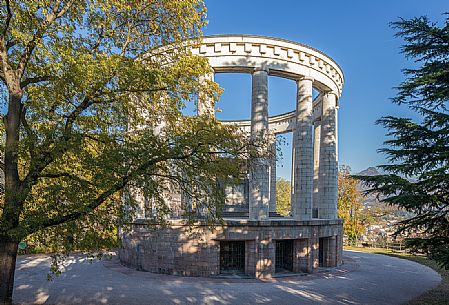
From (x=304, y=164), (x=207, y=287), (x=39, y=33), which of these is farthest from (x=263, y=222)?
(x=39, y=33)

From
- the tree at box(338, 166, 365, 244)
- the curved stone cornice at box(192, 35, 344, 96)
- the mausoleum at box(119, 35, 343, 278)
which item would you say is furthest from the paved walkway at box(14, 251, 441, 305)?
the tree at box(338, 166, 365, 244)

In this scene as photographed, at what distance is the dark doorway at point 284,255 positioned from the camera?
17.1m

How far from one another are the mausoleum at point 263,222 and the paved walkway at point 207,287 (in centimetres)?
98

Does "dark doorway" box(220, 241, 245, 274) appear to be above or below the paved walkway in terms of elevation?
above

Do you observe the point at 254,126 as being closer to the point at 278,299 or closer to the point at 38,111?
the point at 278,299

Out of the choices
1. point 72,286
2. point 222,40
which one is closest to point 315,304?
point 72,286

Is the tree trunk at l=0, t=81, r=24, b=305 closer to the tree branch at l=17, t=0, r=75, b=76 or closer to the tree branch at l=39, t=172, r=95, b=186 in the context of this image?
the tree branch at l=17, t=0, r=75, b=76

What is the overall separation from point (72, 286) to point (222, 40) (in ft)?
45.3

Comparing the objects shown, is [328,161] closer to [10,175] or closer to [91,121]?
[91,121]

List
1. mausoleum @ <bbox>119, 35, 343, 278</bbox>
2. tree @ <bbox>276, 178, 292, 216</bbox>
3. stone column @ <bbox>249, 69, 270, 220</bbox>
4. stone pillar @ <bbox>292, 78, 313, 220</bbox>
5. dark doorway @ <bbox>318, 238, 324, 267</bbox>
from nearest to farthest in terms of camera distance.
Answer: mausoleum @ <bbox>119, 35, 343, 278</bbox> → stone column @ <bbox>249, 69, 270, 220</bbox> → stone pillar @ <bbox>292, 78, 313, 220</bbox> → dark doorway @ <bbox>318, 238, 324, 267</bbox> → tree @ <bbox>276, 178, 292, 216</bbox>

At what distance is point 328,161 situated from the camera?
2088 cm

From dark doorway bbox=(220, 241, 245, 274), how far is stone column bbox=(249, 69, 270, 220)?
1.65 m

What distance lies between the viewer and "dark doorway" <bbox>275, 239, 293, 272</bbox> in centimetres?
1712

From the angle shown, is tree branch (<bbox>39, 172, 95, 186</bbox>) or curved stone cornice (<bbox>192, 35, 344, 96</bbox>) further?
curved stone cornice (<bbox>192, 35, 344, 96</bbox>)
